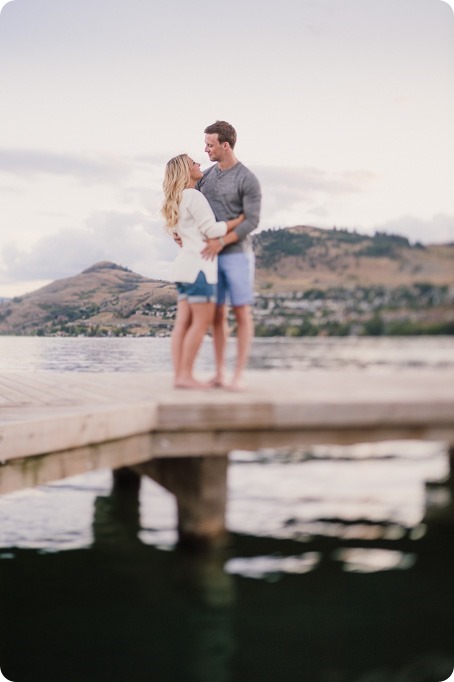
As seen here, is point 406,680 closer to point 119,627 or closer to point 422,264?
point 119,627

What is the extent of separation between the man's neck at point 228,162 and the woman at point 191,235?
0.09m

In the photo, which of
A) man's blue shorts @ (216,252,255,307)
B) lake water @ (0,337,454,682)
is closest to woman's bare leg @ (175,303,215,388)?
man's blue shorts @ (216,252,255,307)

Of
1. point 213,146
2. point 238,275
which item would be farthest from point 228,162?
point 238,275

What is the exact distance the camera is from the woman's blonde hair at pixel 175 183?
360cm

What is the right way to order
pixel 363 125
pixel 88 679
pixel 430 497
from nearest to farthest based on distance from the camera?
pixel 88 679
pixel 363 125
pixel 430 497

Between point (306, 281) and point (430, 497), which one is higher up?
point (306, 281)

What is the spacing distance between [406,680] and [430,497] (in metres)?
2.72

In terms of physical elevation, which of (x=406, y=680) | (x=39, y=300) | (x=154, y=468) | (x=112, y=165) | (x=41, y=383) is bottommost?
(x=406, y=680)

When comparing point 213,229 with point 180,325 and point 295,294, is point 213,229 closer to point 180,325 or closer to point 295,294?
point 180,325

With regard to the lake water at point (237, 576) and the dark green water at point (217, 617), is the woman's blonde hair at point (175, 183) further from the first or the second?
the dark green water at point (217, 617)

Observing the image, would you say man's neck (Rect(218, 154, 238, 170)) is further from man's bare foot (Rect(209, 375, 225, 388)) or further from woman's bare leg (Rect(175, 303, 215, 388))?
man's bare foot (Rect(209, 375, 225, 388))

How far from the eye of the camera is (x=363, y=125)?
137 inches

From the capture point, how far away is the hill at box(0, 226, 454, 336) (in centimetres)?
382

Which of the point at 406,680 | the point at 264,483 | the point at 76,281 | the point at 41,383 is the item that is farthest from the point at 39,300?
the point at 264,483
